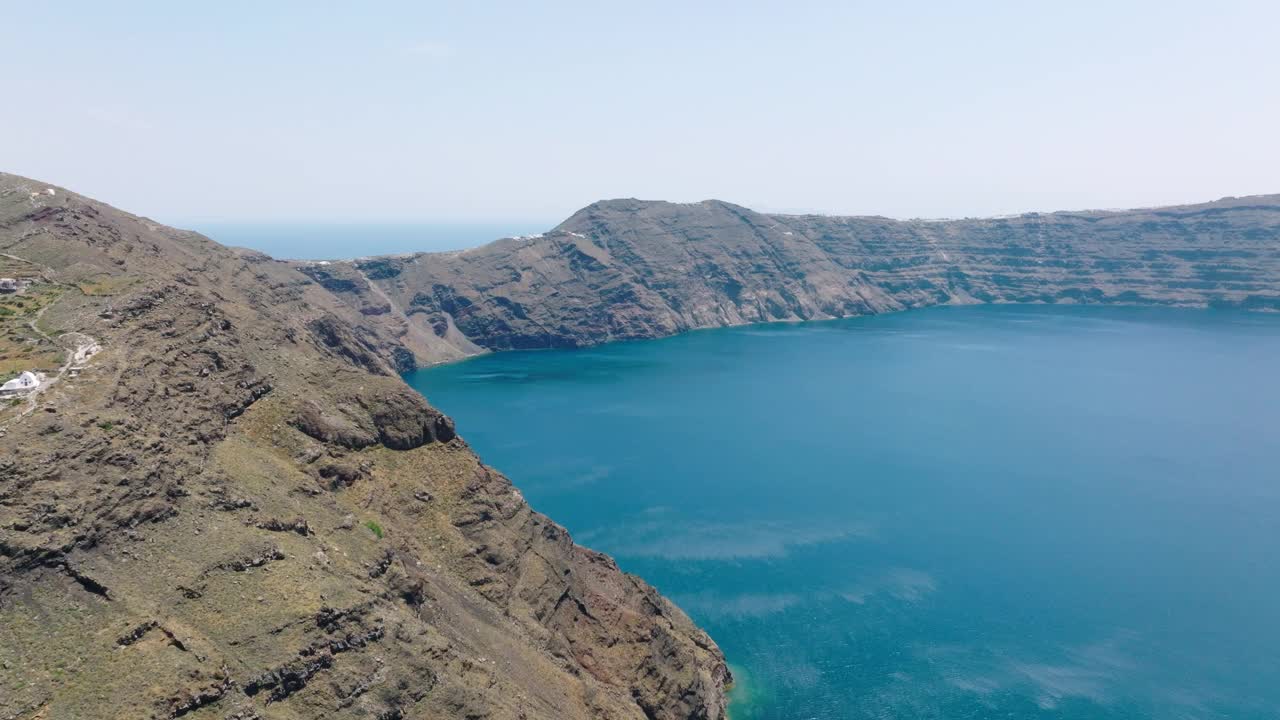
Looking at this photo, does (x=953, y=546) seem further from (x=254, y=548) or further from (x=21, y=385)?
Result: (x=21, y=385)

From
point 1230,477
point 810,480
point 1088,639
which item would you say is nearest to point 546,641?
point 1088,639

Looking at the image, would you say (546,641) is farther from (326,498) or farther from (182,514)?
(182,514)

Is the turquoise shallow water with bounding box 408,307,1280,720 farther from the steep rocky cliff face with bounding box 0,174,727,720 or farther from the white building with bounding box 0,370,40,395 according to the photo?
the white building with bounding box 0,370,40,395

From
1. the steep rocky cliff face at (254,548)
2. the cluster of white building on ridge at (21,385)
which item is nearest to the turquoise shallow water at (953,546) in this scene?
the steep rocky cliff face at (254,548)

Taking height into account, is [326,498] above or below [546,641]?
above

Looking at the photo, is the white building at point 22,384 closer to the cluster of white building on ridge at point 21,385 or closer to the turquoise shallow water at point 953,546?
the cluster of white building on ridge at point 21,385

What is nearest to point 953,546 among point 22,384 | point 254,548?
point 254,548
